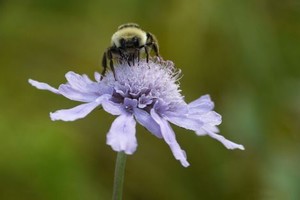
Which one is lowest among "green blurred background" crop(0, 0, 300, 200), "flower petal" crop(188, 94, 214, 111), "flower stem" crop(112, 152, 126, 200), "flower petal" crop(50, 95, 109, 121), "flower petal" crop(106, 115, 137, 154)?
"flower stem" crop(112, 152, 126, 200)

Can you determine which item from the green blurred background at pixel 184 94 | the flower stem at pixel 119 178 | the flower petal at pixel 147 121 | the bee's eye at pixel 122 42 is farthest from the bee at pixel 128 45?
the green blurred background at pixel 184 94

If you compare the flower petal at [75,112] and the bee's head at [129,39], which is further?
Answer: the bee's head at [129,39]

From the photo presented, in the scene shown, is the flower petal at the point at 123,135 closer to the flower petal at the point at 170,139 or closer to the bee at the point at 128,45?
the flower petal at the point at 170,139

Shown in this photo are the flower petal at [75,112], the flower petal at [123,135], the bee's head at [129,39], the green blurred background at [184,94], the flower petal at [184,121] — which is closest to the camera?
the flower petal at [123,135]

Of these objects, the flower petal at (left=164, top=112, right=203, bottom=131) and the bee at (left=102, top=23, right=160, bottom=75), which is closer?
the flower petal at (left=164, top=112, right=203, bottom=131)

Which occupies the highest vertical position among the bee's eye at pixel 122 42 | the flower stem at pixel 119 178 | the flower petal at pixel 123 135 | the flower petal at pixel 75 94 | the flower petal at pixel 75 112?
the bee's eye at pixel 122 42

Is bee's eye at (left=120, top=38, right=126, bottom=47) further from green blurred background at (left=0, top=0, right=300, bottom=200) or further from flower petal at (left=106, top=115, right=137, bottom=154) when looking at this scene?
green blurred background at (left=0, top=0, right=300, bottom=200)

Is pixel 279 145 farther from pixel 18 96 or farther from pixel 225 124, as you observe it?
pixel 18 96

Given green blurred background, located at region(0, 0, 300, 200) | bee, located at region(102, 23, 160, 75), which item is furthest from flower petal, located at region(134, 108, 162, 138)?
green blurred background, located at region(0, 0, 300, 200)
